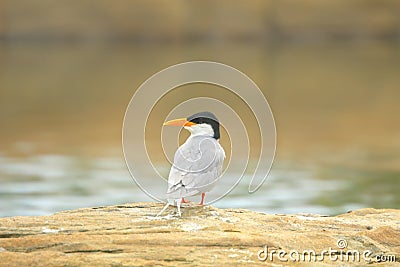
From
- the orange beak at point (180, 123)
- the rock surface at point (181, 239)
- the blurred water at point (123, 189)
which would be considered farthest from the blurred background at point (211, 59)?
the orange beak at point (180, 123)

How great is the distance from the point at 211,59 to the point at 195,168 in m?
10.6

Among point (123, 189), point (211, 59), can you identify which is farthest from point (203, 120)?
point (211, 59)

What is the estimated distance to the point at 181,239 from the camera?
241 centimetres

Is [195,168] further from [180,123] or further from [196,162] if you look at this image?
[180,123]

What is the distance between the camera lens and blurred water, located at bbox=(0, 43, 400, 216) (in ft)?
17.3

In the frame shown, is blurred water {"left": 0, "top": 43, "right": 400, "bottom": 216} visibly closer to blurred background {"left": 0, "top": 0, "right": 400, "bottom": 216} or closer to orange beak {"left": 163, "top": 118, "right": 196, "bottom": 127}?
blurred background {"left": 0, "top": 0, "right": 400, "bottom": 216}

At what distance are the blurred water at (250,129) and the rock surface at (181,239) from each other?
6.68 feet

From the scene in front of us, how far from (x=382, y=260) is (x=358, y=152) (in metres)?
4.44

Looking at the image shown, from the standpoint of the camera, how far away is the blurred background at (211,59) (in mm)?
5492

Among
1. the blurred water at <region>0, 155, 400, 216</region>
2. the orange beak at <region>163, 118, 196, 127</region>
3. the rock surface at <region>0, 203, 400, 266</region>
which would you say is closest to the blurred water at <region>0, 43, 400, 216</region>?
the blurred water at <region>0, 155, 400, 216</region>

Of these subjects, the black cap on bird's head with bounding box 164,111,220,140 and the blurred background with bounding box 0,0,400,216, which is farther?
the blurred background with bounding box 0,0,400,216

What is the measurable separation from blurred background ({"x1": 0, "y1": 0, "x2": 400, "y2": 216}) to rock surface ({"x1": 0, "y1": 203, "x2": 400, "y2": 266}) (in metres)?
2.03

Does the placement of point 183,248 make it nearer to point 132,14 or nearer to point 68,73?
point 68,73

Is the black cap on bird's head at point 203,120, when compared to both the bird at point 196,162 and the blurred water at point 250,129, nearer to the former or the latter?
the bird at point 196,162
